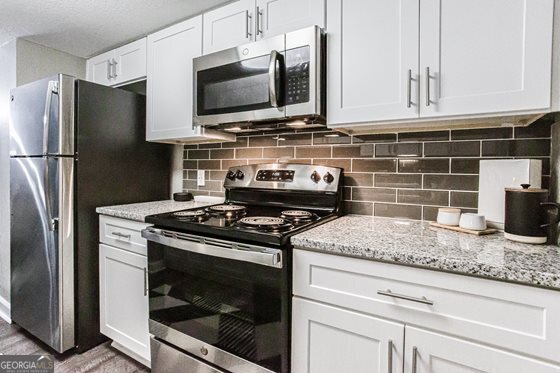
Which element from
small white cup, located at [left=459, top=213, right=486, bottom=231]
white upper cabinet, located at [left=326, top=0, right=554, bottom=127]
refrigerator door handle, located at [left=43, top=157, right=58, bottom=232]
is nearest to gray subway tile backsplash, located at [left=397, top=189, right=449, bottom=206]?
small white cup, located at [left=459, top=213, right=486, bottom=231]

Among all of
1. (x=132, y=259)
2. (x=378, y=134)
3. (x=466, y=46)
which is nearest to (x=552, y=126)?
(x=466, y=46)

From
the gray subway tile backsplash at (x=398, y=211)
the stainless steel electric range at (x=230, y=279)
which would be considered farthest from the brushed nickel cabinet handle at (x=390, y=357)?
the gray subway tile backsplash at (x=398, y=211)

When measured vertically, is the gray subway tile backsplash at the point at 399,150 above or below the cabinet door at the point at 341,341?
above

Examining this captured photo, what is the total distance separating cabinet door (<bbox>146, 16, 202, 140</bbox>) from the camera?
6.23 ft

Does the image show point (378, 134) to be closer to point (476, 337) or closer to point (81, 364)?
point (476, 337)

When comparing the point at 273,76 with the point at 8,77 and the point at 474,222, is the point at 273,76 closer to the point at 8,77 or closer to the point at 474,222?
the point at 474,222

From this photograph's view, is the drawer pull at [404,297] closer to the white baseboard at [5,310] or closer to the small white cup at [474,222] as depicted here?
the small white cup at [474,222]

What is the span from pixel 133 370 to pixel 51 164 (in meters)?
1.38

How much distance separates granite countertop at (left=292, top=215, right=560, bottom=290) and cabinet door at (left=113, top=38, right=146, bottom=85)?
1849 mm

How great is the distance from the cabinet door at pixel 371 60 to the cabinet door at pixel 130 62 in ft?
4.86

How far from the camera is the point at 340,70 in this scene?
4.59 ft

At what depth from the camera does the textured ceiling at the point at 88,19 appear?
74.7 inches

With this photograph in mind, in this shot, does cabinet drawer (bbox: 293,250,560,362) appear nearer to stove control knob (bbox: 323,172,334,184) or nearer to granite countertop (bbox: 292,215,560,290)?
granite countertop (bbox: 292,215,560,290)

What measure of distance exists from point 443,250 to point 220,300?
93cm
